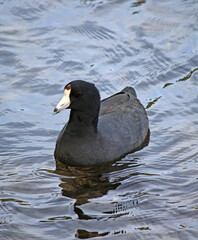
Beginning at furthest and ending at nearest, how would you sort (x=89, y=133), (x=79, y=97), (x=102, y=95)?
(x=102, y=95), (x=89, y=133), (x=79, y=97)

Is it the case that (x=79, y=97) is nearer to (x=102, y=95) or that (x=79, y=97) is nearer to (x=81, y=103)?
(x=81, y=103)

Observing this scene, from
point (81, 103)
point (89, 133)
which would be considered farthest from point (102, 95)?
point (81, 103)

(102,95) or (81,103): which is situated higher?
(81,103)

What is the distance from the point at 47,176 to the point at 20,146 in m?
0.78

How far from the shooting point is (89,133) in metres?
6.67

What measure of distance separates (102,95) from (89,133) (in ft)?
5.69

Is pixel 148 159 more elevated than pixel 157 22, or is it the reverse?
pixel 157 22

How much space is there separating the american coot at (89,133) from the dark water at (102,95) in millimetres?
147

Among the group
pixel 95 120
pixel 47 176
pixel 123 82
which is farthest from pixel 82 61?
pixel 47 176

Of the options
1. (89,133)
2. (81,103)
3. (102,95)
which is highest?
(81,103)

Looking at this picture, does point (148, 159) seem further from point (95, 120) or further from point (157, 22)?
point (157, 22)

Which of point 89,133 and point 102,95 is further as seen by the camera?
point 102,95

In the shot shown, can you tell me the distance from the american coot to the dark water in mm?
147

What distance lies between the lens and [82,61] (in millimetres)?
9078
